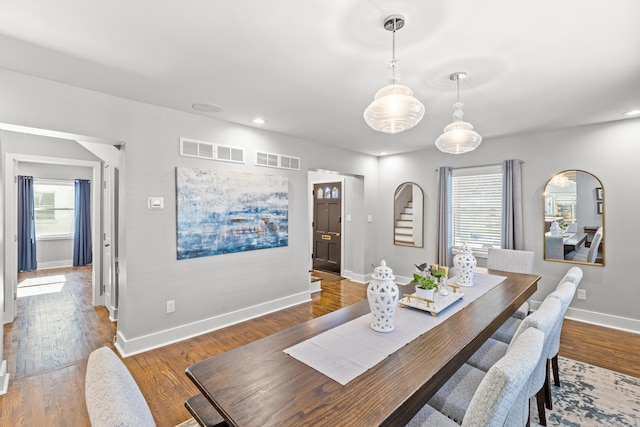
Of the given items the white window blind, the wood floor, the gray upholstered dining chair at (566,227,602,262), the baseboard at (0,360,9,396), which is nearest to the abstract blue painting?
the wood floor

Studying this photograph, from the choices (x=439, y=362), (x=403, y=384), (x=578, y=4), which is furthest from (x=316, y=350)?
(x=578, y=4)

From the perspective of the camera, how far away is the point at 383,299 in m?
1.57

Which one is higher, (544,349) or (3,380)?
(544,349)

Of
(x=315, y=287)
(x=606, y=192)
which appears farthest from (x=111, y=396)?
(x=606, y=192)

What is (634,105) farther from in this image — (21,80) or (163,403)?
(21,80)

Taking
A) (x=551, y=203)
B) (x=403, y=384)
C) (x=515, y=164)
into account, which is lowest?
(x=403, y=384)

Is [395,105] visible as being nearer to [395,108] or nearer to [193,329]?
[395,108]

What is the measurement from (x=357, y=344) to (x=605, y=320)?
3941 mm

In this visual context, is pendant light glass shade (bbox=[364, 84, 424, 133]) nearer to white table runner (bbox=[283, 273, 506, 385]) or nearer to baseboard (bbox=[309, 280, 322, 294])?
white table runner (bbox=[283, 273, 506, 385])

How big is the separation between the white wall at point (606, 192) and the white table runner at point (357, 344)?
117 inches

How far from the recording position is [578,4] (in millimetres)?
1536

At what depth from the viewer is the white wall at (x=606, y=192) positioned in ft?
11.2

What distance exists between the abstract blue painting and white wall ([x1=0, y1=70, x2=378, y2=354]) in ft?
0.33

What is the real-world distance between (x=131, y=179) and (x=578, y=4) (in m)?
3.58
